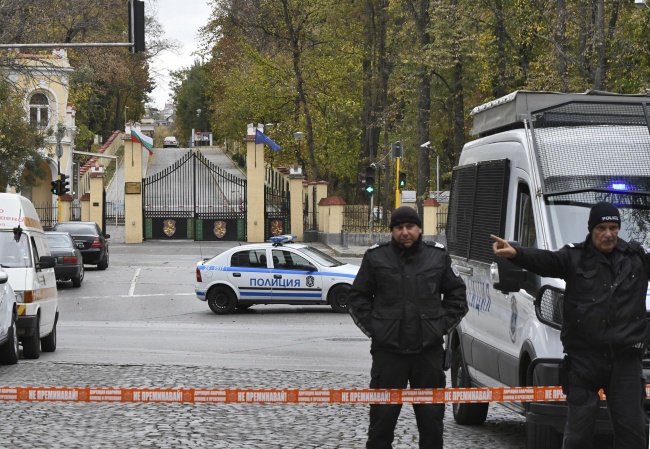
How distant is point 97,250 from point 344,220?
18247 mm

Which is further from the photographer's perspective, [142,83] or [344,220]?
[142,83]

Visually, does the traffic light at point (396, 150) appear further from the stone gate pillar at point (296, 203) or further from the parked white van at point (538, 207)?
the parked white van at point (538, 207)

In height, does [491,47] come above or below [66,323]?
above

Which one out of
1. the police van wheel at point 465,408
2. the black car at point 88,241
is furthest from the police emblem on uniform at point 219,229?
the police van wheel at point 465,408

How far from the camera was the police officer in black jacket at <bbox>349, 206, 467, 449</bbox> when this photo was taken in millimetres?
7605

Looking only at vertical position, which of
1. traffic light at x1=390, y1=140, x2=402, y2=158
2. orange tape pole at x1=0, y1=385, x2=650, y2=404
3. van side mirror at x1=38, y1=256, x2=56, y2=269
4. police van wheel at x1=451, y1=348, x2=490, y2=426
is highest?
traffic light at x1=390, y1=140, x2=402, y2=158

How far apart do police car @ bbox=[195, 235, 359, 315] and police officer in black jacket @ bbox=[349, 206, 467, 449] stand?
18508 mm

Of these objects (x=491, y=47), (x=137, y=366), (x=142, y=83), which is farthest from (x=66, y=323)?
(x=142, y=83)

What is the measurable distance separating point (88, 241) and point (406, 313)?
33077 mm

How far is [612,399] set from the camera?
721 centimetres

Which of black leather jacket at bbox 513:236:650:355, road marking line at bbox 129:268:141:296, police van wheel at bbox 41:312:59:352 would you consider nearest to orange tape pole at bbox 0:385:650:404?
black leather jacket at bbox 513:236:650:355

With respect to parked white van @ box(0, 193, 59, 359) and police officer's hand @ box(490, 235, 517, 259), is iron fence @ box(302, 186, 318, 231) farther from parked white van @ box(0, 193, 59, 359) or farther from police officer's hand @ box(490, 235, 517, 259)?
police officer's hand @ box(490, 235, 517, 259)

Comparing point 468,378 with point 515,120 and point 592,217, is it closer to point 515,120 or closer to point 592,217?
point 515,120

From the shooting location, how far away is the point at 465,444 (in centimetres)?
1012
